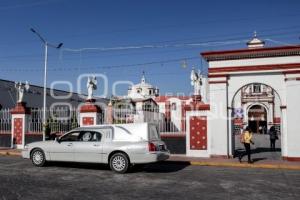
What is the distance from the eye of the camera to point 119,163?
491 inches

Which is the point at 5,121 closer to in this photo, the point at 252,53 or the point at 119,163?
the point at 119,163

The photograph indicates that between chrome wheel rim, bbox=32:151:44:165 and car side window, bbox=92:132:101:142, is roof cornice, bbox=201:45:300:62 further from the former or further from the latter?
chrome wheel rim, bbox=32:151:44:165

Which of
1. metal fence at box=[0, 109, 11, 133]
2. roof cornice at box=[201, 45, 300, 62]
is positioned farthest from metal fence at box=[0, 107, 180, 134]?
roof cornice at box=[201, 45, 300, 62]

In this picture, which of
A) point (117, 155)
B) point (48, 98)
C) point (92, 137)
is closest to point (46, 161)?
point (92, 137)

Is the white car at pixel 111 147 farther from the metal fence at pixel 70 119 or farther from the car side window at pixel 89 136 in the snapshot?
the metal fence at pixel 70 119

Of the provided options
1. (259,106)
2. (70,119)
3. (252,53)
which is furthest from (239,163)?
(259,106)

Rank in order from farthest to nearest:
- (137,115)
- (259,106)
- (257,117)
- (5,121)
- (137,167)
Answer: (257,117) < (259,106) < (5,121) < (137,115) < (137,167)

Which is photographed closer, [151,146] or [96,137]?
[151,146]

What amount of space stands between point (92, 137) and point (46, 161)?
2.21m

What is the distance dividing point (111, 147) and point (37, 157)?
3197 millimetres

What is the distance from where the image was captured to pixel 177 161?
1573 cm

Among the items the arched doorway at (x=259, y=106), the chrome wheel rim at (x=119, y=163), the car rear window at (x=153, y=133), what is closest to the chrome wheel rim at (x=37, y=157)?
the chrome wheel rim at (x=119, y=163)

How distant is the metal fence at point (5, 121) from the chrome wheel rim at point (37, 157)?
960 cm

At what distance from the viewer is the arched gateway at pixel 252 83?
52.7 feet
